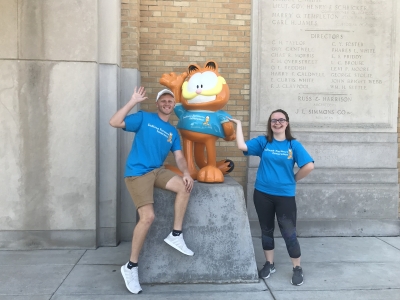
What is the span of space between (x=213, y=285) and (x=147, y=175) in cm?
133

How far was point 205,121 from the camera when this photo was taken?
398 cm

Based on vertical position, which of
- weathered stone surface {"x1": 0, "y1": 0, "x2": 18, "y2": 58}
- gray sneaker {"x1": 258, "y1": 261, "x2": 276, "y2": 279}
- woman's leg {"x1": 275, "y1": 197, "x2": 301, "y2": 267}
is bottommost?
gray sneaker {"x1": 258, "y1": 261, "x2": 276, "y2": 279}

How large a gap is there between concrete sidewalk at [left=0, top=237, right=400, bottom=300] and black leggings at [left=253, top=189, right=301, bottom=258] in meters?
0.42

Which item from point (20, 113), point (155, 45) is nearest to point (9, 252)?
point (20, 113)

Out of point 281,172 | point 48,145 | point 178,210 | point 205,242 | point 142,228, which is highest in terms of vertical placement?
point 48,145

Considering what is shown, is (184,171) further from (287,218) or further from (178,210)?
(287,218)

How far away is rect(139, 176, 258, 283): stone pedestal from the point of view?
378cm

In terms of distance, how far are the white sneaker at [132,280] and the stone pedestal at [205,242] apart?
195 mm

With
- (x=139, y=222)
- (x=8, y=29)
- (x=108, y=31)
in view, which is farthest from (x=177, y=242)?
(x=8, y=29)

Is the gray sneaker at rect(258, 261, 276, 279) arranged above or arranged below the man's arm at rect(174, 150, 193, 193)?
below

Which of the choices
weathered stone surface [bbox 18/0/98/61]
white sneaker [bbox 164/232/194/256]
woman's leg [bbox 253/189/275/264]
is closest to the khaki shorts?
white sneaker [bbox 164/232/194/256]

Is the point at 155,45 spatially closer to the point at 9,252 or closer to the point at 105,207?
the point at 105,207

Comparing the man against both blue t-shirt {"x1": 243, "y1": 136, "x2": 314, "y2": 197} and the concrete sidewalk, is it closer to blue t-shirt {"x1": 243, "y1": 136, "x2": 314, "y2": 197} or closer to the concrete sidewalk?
the concrete sidewalk

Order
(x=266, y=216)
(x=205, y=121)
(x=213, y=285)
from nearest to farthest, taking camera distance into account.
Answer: (x=213, y=285)
(x=266, y=216)
(x=205, y=121)
